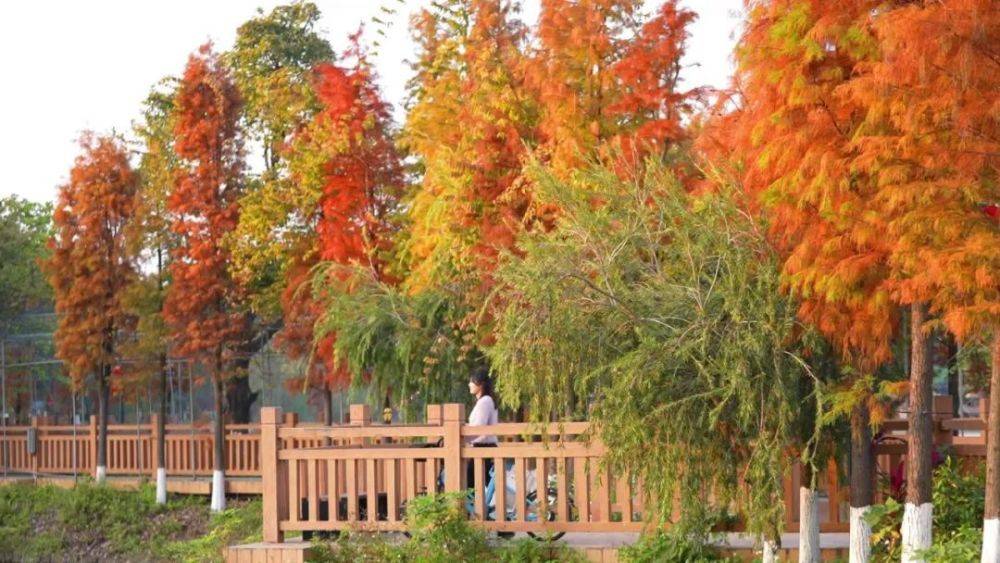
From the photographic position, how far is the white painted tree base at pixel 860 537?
12.3 metres

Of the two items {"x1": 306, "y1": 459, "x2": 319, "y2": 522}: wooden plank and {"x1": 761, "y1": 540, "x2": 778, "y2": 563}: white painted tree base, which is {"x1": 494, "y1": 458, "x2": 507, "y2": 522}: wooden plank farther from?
{"x1": 761, "y1": 540, "x2": 778, "y2": 563}: white painted tree base

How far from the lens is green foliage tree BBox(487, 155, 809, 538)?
40.2 feet

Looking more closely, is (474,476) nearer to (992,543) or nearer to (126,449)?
(992,543)

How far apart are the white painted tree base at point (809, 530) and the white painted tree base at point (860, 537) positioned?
47 centimetres

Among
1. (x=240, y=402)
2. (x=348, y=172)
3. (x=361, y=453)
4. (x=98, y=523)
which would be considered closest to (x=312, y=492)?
(x=361, y=453)

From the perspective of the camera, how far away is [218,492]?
28.7 metres

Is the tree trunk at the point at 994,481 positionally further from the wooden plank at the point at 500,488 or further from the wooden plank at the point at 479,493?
the wooden plank at the point at 479,493

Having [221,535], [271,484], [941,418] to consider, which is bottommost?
[221,535]

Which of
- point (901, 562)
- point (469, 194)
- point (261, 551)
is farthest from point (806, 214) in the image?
point (469, 194)

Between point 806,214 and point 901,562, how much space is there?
2.68m

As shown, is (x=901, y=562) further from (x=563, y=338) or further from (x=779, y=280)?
(x=563, y=338)

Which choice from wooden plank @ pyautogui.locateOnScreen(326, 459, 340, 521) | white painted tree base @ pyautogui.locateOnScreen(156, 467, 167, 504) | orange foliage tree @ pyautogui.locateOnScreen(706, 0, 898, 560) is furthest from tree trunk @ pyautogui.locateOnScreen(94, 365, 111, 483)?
orange foliage tree @ pyautogui.locateOnScreen(706, 0, 898, 560)

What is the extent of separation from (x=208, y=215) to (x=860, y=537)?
19.1m

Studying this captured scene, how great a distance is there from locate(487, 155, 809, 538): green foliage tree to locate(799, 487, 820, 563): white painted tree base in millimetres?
443
